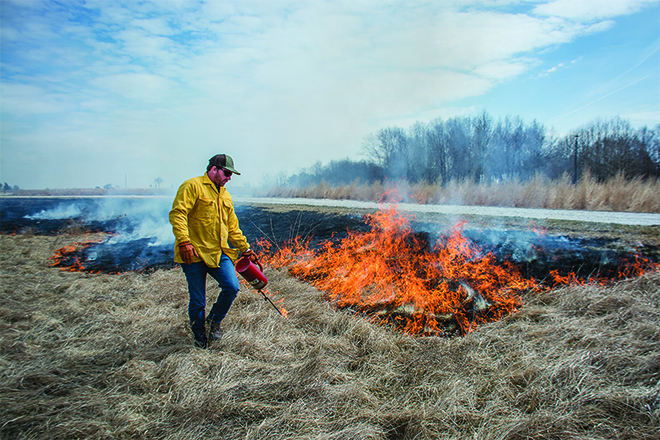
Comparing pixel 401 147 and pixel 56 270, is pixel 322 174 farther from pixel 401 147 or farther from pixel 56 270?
pixel 56 270

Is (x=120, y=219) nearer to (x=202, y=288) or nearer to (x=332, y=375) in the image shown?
(x=202, y=288)

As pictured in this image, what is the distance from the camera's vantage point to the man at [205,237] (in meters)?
2.68

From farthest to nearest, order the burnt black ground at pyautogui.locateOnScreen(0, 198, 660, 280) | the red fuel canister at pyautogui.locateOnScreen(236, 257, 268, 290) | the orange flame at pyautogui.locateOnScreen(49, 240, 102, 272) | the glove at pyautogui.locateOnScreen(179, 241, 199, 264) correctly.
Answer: the orange flame at pyautogui.locateOnScreen(49, 240, 102, 272) < the burnt black ground at pyautogui.locateOnScreen(0, 198, 660, 280) < the red fuel canister at pyautogui.locateOnScreen(236, 257, 268, 290) < the glove at pyautogui.locateOnScreen(179, 241, 199, 264)

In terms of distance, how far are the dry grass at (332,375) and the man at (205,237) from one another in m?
0.34

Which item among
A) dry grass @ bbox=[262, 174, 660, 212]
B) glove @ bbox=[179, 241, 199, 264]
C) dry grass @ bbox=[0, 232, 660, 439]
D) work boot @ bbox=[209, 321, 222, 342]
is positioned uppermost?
dry grass @ bbox=[262, 174, 660, 212]

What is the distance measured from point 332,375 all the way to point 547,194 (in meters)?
10.8

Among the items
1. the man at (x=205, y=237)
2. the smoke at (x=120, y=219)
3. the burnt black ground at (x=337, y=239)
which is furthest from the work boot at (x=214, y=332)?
the smoke at (x=120, y=219)

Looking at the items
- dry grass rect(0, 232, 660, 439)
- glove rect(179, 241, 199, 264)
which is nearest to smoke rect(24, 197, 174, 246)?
dry grass rect(0, 232, 660, 439)

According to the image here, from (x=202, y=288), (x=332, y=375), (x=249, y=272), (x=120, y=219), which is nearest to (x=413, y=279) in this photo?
(x=332, y=375)

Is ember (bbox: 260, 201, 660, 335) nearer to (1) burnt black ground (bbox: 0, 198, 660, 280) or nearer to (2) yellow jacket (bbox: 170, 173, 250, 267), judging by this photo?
(1) burnt black ground (bbox: 0, 198, 660, 280)

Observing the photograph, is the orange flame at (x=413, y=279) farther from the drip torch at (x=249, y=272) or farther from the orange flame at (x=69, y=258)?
the orange flame at (x=69, y=258)

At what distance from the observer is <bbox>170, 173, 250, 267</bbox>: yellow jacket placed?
2619 mm

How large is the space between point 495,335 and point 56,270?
24.0 feet

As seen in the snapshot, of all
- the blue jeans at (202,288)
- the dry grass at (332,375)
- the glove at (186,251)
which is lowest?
the dry grass at (332,375)
